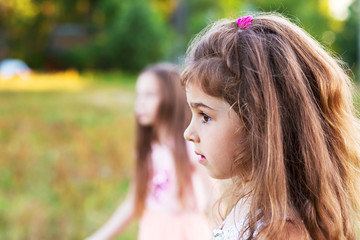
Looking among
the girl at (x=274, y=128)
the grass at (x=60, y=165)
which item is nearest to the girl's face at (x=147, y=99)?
the girl at (x=274, y=128)

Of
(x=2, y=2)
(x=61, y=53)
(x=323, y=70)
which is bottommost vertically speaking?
(x=61, y=53)

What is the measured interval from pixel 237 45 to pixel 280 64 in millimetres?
108

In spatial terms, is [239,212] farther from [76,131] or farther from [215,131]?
[76,131]

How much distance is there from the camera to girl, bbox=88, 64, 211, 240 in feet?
8.20

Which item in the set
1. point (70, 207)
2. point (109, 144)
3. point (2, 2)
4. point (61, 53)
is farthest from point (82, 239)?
point (61, 53)

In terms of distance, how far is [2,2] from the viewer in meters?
16.8

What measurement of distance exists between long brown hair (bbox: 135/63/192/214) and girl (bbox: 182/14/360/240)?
1.26m

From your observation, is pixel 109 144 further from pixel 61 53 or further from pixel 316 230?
pixel 61 53

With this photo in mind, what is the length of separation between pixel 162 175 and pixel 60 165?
284cm

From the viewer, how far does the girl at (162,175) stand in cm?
250

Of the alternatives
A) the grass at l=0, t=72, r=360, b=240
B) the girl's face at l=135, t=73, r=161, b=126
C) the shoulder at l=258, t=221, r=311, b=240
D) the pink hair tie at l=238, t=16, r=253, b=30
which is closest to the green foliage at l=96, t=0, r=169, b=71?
the grass at l=0, t=72, r=360, b=240

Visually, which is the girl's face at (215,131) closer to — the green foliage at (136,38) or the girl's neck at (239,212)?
the girl's neck at (239,212)

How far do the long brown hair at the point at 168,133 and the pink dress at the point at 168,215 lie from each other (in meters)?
0.03

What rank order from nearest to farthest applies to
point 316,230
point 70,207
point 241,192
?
1. point 316,230
2. point 241,192
3. point 70,207
